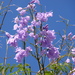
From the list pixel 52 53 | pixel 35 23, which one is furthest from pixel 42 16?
pixel 52 53

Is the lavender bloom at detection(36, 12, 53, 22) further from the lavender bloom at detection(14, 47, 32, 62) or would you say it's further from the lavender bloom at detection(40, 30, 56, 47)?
the lavender bloom at detection(14, 47, 32, 62)

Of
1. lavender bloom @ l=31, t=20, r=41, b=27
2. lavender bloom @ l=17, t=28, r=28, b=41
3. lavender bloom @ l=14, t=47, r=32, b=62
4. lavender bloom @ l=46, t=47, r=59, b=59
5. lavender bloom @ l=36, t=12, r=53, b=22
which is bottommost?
lavender bloom @ l=46, t=47, r=59, b=59

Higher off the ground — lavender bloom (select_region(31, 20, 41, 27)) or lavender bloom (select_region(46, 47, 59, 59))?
lavender bloom (select_region(31, 20, 41, 27))

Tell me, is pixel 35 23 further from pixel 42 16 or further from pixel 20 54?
pixel 20 54

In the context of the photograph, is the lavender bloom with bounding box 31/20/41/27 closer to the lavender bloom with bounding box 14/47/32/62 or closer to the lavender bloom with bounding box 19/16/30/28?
the lavender bloom with bounding box 19/16/30/28

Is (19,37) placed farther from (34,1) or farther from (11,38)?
(34,1)

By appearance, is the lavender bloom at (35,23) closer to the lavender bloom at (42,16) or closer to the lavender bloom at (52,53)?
the lavender bloom at (42,16)

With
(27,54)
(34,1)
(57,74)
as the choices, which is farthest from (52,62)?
(34,1)

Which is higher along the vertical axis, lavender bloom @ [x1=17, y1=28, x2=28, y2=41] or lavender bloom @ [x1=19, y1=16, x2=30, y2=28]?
lavender bloom @ [x1=19, y1=16, x2=30, y2=28]

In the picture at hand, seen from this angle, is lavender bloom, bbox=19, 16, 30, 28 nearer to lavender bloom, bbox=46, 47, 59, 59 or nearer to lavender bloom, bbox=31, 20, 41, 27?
lavender bloom, bbox=31, 20, 41, 27

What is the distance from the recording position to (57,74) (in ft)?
5.04

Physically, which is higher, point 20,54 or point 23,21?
point 23,21

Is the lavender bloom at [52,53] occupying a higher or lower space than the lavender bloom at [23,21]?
lower

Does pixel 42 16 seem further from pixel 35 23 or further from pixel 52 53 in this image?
pixel 52 53
